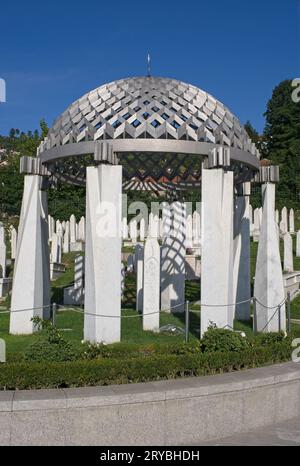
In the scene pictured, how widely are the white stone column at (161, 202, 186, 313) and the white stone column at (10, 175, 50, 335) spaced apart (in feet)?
16.9

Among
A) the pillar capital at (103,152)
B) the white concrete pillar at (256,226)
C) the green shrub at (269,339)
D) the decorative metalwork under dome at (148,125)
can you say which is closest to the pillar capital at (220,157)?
the decorative metalwork under dome at (148,125)

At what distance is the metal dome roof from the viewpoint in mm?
12172

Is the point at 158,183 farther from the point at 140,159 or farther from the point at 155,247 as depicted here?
the point at 155,247

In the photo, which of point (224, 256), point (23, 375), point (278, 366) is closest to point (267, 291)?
point (224, 256)

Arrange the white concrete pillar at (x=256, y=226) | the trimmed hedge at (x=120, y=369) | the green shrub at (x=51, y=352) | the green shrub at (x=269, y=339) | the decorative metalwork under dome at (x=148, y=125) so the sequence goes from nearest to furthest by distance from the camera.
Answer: the trimmed hedge at (x=120, y=369), the green shrub at (x=51, y=352), the green shrub at (x=269, y=339), the decorative metalwork under dome at (x=148, y=125), the white concrete pillar at (x=256, y=226)

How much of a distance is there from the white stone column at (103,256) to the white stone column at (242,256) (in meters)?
5.68

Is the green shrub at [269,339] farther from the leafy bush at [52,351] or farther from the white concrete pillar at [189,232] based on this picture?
the white concrete pillar at [189,232]

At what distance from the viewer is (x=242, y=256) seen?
Result: 16.1 metres

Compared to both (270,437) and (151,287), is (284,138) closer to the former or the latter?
(151,287)

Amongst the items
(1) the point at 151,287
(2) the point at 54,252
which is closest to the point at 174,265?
(1) the point at 151,287

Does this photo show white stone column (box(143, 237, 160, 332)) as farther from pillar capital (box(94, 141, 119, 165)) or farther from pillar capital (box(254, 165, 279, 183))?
pillar capital (box(94, 141, 119, 165))

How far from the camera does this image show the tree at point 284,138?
58844 millimetres

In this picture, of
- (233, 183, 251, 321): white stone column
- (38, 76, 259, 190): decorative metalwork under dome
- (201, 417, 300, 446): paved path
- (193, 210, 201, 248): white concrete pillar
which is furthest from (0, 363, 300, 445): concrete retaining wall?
(193, 210, 201, 248): white concrete pillar

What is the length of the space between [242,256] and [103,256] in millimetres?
6228
